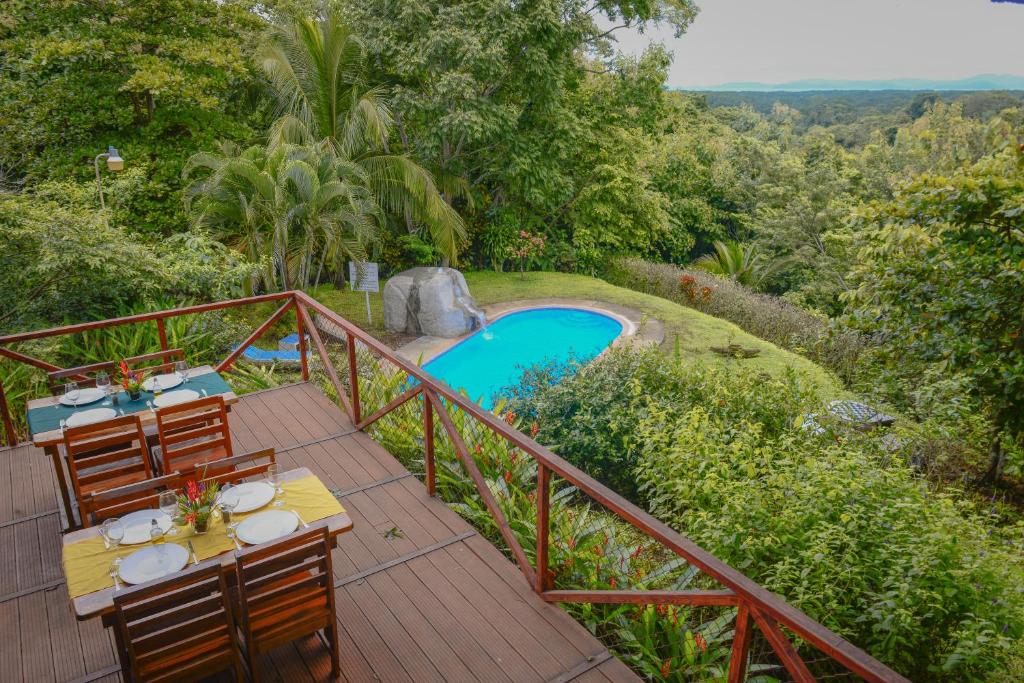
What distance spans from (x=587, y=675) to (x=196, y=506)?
2.03 metres

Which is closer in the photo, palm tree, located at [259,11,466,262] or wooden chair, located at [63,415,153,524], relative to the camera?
wooden chair, located at [63,415,153,524]

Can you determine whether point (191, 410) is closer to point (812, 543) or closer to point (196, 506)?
point (196, 506)

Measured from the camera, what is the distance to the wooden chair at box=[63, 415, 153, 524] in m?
3.86

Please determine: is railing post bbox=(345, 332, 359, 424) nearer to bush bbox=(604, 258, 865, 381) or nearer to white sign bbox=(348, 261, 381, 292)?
white sign bbox=(348, 261, 381, 292)

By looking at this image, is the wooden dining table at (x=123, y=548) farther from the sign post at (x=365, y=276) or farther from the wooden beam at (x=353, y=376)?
the sign post at (x=365, y=276)

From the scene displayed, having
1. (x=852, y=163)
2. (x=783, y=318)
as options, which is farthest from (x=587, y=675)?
(x=852, y=163)

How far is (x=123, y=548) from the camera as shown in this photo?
303 cm

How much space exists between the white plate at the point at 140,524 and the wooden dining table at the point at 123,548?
0.04 m

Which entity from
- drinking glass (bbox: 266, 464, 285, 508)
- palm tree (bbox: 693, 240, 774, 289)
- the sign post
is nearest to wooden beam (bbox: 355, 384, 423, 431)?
drinking glass (bbox: 266, 464, 285, 508)

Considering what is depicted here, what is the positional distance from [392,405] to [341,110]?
11513mm

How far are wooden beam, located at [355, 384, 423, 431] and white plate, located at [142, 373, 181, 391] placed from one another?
1.47m

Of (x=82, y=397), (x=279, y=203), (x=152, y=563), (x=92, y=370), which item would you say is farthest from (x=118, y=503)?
(x=279, y=203)

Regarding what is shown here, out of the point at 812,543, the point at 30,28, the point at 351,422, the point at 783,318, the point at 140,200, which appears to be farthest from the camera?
the point at 783,318

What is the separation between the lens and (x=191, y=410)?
4262 millimetres
